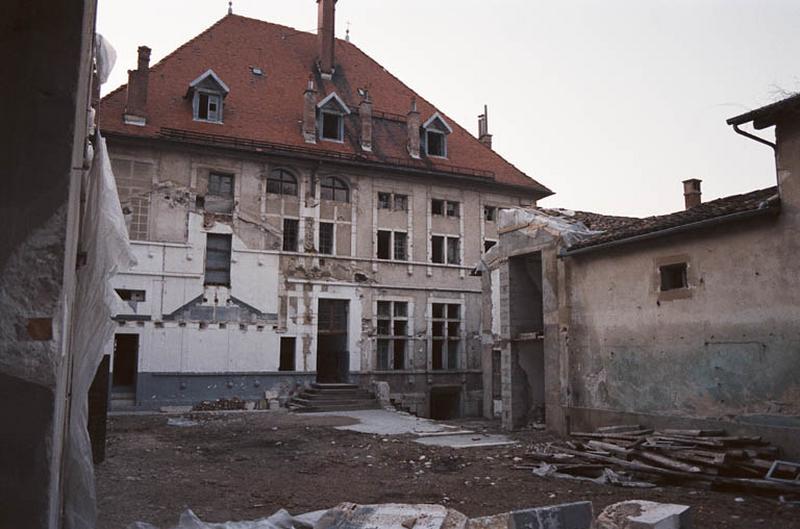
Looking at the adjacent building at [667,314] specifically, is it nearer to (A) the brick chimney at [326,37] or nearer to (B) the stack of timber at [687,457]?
(B) the stack of timber at [687,457]

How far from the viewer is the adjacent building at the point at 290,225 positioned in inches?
818

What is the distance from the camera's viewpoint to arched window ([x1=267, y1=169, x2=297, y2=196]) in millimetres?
22812

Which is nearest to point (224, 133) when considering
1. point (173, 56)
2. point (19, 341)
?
point (173, 56)

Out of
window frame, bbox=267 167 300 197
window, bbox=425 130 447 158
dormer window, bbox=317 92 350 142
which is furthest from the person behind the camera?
window, bbox=425 130 447 158

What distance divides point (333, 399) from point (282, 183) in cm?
827

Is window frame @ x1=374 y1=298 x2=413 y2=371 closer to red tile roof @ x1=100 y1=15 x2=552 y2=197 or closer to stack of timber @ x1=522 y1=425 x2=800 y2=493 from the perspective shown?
red tile roof @ x1=100 y1=15 x2=552 y2=197

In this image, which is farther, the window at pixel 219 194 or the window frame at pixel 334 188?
the window frame at pixel 334 188

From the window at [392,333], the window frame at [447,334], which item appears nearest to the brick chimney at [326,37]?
the window at [392,333]

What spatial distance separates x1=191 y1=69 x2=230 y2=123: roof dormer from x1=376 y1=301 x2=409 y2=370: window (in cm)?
961

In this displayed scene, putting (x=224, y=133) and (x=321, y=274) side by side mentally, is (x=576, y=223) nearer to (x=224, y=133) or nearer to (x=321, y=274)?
(x=321, y=274)

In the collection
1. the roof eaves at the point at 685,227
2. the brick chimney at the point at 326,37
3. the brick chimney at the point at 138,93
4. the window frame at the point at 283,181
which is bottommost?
the roof eaves at the point at 685,227

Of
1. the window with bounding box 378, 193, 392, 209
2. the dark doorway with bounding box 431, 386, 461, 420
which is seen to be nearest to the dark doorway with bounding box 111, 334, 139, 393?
the window with bounding box 378, 193, 392, 209

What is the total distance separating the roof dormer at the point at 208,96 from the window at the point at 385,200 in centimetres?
680

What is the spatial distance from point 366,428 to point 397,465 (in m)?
5.32
